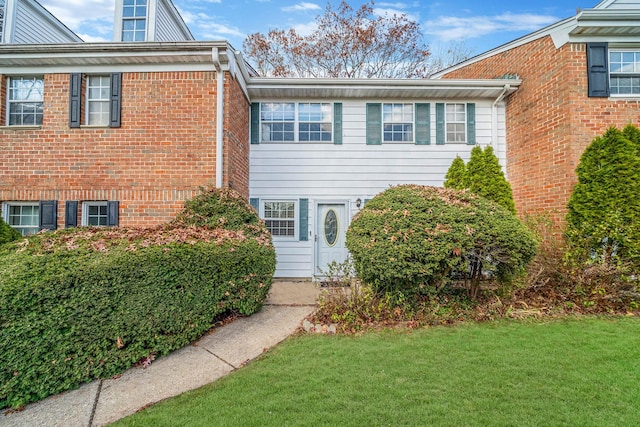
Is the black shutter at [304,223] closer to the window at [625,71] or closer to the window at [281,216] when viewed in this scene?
the window at [281,216]

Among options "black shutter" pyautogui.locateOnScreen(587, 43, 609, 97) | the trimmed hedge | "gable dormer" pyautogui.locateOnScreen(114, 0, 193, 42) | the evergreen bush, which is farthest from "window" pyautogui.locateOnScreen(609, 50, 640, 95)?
"gable dormer" pyautogui.locateOnScreen(114, 0, 193, 42)

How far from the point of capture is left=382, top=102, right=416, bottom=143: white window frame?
8180 mm

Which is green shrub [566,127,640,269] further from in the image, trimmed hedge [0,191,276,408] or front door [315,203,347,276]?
trimmed hedge [0,191,276,408]

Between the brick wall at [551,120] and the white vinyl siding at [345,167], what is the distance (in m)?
0.82

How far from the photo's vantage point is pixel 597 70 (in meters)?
6.46

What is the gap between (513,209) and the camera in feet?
22.4

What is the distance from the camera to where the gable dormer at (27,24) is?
28.2 feet

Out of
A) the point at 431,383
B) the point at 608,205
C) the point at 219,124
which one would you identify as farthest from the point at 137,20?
the point at 608,205

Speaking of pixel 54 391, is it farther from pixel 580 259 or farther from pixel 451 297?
pixel 580 259

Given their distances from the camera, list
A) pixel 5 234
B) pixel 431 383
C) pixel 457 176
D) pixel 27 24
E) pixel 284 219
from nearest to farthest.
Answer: pixel 431 383, pixel 5 234, pixel 457 176, pixel 284 219, pixel 27 24

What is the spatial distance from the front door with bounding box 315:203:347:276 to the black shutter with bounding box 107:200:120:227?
450cm

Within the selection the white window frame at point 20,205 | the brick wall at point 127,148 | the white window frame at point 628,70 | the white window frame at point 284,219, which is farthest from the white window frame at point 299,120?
the white window frame at point 628,70

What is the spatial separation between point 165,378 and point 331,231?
5399 millimetres

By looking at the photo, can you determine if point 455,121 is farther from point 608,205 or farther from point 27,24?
point 27,24
